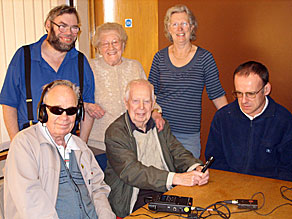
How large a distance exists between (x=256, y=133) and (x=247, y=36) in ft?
5.49

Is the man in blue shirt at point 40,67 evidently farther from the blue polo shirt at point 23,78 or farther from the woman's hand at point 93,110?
the woman's hand at point 93,110

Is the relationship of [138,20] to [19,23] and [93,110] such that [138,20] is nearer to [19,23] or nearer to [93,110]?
[19,23]

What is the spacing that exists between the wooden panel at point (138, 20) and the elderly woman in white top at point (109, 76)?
5.58ft

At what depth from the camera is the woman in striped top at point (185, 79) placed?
2840mm

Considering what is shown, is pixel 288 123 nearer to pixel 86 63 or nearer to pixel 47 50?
pixel 86 63

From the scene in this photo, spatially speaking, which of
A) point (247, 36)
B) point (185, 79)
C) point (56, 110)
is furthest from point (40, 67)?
point (247, 36)

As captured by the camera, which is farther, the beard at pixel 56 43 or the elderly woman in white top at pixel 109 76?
the elderly woman in white top at pixel 109 76

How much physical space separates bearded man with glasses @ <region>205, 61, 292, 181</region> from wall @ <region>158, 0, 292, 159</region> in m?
1.25

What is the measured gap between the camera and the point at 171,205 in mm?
1640

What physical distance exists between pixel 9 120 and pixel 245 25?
102 inches

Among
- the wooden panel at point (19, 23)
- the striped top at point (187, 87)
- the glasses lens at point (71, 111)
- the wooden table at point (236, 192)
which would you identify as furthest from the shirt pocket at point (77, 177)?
the wooden panel at point (19, 23)

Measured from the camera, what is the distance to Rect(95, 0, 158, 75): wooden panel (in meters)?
4.48

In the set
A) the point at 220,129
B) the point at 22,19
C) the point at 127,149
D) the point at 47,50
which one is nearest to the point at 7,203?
the point at 127,149

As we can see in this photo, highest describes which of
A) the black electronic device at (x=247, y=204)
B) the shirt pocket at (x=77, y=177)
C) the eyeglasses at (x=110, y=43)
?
the eyeglasses at (x=110, y=43)
